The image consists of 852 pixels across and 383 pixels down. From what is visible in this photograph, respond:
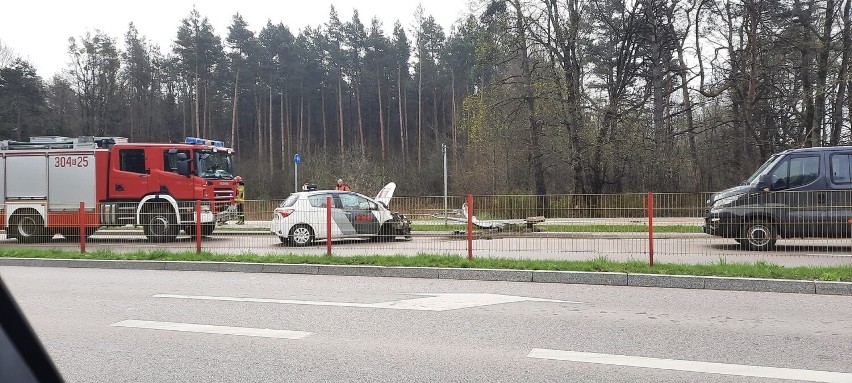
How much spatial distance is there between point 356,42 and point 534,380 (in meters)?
59.4

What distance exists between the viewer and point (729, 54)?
1152 inches

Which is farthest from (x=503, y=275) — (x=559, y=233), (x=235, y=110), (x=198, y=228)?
(x=235, y=110)

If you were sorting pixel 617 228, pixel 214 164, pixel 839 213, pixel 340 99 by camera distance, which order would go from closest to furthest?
pixel 839 213, pixel 617 228, pixel 214 164, pixel 340 99

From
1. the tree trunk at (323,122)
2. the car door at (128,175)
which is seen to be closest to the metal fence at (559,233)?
the car door at (128,175)

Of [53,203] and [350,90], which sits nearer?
[53,203]

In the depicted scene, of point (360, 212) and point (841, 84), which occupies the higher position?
point (841, 84)

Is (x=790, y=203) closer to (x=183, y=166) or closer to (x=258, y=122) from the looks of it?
(x=183, y=166)

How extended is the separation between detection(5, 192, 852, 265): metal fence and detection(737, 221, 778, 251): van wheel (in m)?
0.04

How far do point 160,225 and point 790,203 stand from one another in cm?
1317

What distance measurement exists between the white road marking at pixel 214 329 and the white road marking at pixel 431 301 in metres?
1.57

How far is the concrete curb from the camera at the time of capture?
376 inches

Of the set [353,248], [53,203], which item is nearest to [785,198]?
[353,248]

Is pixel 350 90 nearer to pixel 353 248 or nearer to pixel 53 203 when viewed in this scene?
pixel 53 203

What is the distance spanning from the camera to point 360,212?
1614 cm
